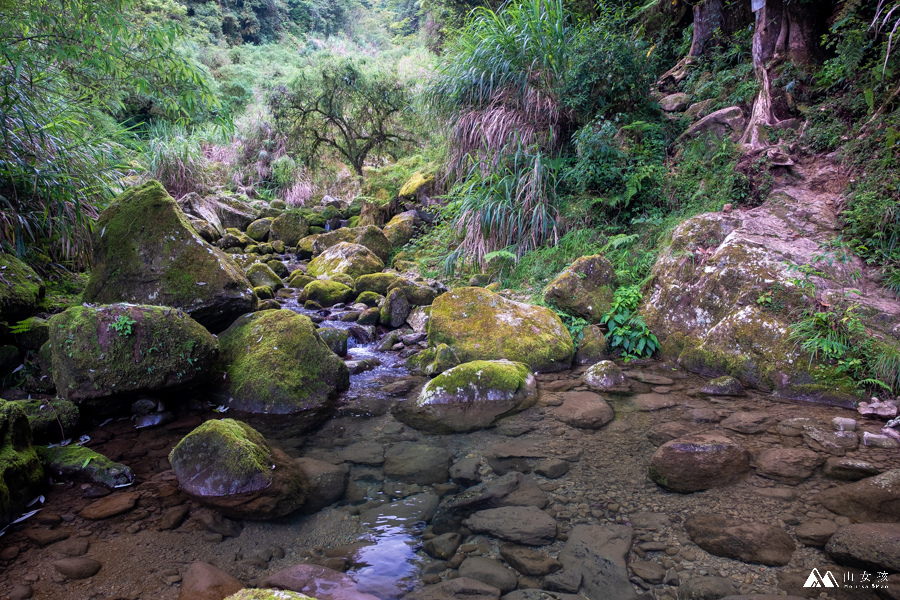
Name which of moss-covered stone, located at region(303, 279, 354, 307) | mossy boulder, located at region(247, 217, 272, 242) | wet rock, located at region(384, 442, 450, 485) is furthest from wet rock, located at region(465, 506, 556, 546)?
mossy boulder, located at region(247, 217, 272, 242)

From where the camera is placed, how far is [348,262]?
8.66 meters

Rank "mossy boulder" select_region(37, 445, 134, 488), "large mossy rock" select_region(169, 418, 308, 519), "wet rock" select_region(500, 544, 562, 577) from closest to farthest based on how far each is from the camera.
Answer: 1. "wet rock" select_region(500, 544, 562, 577)
2. "large mossy rock" select_region(169, 418, 308, 519)
3. "mossy boulder" select_region(37, 445, 134, 488)

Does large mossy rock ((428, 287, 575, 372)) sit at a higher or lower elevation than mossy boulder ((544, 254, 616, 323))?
lower

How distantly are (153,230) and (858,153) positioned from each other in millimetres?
7594

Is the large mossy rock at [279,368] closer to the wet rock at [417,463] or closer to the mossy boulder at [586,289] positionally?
the wet rock at [417,463]

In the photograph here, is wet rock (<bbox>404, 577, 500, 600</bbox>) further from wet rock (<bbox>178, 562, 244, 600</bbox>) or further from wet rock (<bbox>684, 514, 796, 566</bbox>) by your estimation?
wet rock (<bbox>684, 514, 796, 566</bbox>)

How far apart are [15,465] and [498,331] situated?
3852mm

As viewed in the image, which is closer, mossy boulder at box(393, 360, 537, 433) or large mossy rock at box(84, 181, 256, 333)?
mossy boulder at box(393, 360, 537, 433)

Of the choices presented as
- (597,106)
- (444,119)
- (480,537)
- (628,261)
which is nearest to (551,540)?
(480,537)

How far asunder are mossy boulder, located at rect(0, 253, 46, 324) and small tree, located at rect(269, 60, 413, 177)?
10204 millimetres

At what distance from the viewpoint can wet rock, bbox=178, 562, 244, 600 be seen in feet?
6.40

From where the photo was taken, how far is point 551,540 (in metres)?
2.28

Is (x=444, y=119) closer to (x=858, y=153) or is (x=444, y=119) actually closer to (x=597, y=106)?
(x=597, y=106)

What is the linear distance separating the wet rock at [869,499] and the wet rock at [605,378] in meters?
1.80
